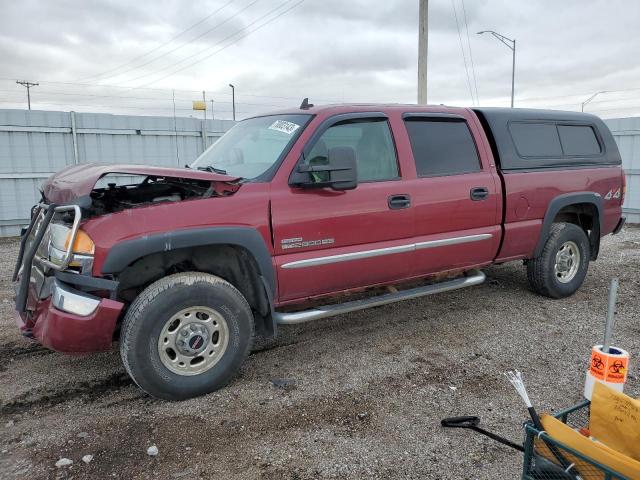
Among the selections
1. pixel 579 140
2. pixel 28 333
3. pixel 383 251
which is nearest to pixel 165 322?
pixel 28 333

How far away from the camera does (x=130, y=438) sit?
2869mm

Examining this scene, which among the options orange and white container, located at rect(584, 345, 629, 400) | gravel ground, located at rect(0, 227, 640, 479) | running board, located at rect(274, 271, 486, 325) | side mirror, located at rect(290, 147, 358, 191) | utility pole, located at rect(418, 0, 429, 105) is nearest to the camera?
orange and white container, located at rect(584, 345, 629, 400)

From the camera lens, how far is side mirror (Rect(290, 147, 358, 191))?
11.4ft

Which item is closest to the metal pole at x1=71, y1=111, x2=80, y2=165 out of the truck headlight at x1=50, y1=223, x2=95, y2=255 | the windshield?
the windshield

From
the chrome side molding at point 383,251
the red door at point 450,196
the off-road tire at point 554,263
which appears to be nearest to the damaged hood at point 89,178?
the chrome side molding at point 383,251

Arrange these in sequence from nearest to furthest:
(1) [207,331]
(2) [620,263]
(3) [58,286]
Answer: (3) [58,286] → (1) [207,331] → (2) [620,263]

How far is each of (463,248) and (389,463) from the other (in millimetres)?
2336

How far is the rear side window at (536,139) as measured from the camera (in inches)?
195

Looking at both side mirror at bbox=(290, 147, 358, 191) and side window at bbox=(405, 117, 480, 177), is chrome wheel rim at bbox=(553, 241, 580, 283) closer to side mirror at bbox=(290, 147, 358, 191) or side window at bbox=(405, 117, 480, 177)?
side window at bbox=(405, 117, 480, 177)

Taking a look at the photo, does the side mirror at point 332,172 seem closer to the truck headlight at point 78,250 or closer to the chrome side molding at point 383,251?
the chrome side molding at point 383,251

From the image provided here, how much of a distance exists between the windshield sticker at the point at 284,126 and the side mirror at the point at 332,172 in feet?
1.16

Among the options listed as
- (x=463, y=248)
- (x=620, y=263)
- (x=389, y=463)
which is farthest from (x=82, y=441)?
(x=620, y=263)

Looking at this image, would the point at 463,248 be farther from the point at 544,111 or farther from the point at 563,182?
the point at 544,111

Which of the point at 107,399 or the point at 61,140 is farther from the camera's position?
the point at 61,140
